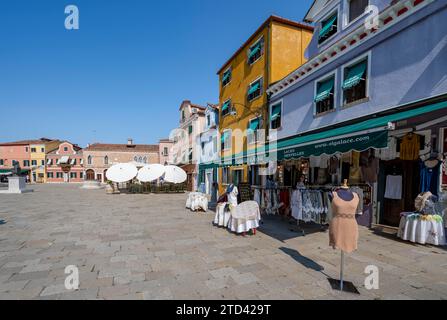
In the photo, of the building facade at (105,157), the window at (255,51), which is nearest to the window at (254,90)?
the window at (255,51)

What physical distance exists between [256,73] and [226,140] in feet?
20.3

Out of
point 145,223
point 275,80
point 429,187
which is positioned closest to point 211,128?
point 275,80

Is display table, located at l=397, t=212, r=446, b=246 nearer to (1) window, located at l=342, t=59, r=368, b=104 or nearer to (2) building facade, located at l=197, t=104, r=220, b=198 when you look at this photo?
(1) window, located at l=342, t=59, r=368, b=104

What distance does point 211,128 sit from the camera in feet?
74.4

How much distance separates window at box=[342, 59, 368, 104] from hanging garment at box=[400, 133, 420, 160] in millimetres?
2063

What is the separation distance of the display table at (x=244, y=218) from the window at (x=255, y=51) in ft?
36.0

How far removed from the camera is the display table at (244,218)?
7094 mm

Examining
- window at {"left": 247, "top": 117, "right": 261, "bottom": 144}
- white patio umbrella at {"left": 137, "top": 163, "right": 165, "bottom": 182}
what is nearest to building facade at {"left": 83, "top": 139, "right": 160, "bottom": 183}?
white patio umbrella at {"left": 137, "top": 163, "right": 165, "bottom": 182}

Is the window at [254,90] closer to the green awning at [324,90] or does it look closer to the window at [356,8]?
the green awning at [324,90]

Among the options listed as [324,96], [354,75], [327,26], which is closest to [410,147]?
[354,75]

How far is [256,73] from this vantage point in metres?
14.8

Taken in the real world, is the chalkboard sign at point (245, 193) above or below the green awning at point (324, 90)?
below

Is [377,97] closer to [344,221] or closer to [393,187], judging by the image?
[393,187]
